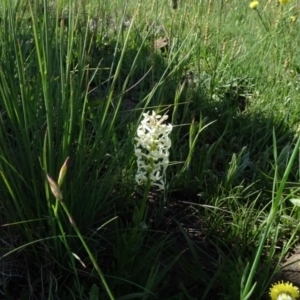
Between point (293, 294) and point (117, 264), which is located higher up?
point (293, 294)

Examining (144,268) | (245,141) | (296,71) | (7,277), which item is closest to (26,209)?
(7,277)

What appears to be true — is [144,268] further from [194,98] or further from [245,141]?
[194,98]

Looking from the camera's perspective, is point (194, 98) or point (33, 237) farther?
point (194, 98)

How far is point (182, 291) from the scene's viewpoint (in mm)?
1772

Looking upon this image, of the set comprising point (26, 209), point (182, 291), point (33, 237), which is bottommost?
point (182, 291)

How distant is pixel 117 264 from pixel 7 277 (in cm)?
33

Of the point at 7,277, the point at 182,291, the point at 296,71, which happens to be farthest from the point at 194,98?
the point at 7,277

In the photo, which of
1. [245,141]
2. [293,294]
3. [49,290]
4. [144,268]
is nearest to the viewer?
[293,294]

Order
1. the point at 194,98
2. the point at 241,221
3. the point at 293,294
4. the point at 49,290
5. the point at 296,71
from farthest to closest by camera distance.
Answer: the point at 296,71 < the point at 194,98 < the point at 241,221 < the point at 49,290 < the point at 293,294

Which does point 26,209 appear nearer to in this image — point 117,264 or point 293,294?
point 117,264

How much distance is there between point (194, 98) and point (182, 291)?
1.19 metres

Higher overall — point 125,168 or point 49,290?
point 125,168

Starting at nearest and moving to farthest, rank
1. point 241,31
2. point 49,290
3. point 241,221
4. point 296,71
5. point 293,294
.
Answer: point 293,294, point 49,290, point 241,221, point 296,71, point 241,31

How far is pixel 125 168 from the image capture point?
6.59 ft
